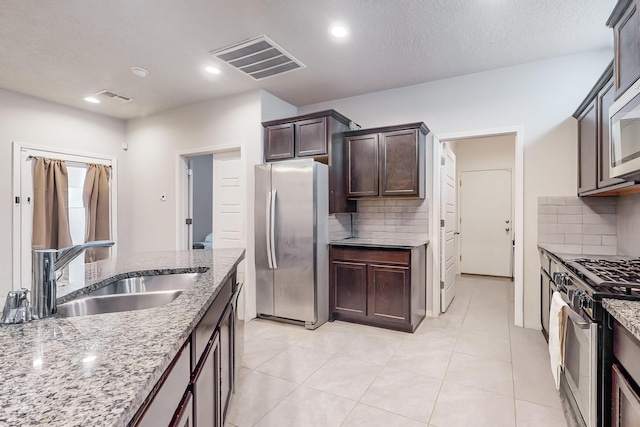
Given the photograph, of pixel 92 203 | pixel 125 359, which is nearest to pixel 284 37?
pixel 125 359

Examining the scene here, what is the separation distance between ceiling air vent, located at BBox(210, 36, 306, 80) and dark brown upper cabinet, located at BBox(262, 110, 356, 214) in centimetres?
54

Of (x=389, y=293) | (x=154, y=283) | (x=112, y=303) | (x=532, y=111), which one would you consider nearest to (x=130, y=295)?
(x=112, y=303)

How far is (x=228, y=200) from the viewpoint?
4.15 m

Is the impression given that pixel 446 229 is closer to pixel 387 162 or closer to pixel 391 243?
pixel 391 243

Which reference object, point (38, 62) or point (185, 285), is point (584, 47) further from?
point (38, 62)

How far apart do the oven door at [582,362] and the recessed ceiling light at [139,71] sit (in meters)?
4.02

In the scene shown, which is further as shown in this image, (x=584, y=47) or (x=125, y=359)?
(x=584, y=47)

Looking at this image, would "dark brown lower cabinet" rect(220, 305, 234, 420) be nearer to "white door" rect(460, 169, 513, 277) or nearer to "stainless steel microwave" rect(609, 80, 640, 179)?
"stainless steel microwave" rect(609, 80, 640, 179)

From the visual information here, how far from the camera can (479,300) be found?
14.1 ft

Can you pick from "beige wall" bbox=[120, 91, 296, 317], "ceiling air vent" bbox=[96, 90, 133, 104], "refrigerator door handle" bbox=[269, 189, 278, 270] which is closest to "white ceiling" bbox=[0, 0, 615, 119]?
"ceiling air vent" bbox=[96, 90, 133, 104]

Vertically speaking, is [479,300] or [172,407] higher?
[172,407]

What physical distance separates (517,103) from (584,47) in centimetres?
65

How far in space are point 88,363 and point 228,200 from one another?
3501 millimetres

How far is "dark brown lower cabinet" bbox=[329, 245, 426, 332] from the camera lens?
3211 mm
